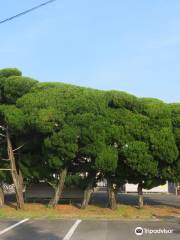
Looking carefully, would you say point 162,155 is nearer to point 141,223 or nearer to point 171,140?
point 171,140

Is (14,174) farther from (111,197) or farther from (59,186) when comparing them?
(111,197)

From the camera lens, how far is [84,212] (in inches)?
1040

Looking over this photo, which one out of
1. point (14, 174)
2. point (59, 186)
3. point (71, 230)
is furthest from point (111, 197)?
point (71, 230)

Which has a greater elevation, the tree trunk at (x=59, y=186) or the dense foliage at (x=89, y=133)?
the dense foliage at (x=89, y=133)

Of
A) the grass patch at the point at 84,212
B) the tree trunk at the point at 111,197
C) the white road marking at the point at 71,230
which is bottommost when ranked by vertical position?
the white road marking at the point at 71,230

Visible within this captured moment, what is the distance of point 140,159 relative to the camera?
25344 millimetres

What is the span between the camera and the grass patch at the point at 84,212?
24.8 meters

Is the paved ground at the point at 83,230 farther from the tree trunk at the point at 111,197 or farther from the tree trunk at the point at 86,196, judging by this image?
the tree trunk at the point at 86,196

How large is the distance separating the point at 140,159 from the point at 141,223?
169 inches

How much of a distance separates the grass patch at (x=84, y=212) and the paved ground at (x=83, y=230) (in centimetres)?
214

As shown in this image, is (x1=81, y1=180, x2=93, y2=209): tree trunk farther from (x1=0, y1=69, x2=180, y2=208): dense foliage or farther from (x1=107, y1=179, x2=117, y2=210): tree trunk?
(x1=107, y1=179, x2=117, y2=210): tree trunk

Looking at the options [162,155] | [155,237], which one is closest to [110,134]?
[162,155]

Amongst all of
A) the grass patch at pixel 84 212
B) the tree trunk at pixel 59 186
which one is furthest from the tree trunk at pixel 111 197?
the tree trunk at pixel 59 186

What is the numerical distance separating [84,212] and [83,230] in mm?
7598
